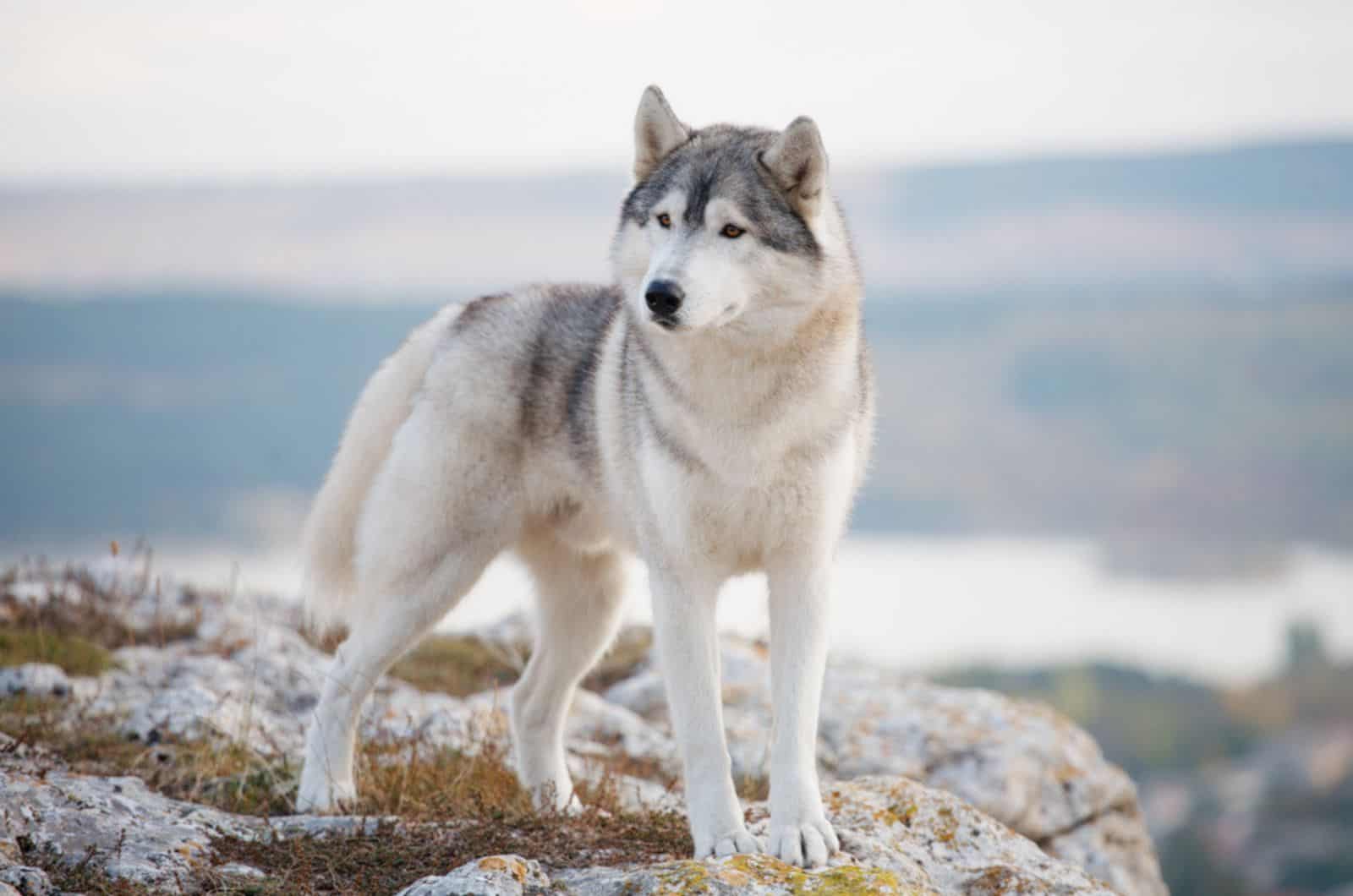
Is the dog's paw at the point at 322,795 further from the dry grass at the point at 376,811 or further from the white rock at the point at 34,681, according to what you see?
the white rock at the point at 34,681

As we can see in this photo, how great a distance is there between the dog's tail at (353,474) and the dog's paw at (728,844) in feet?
8.85

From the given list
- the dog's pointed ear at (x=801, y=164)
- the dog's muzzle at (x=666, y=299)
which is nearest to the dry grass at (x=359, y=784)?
the dog's muzzle at (x=666, y=299)

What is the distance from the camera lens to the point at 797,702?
4.82 meters

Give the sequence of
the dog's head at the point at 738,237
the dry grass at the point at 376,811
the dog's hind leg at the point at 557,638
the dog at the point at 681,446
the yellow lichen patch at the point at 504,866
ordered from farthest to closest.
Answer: the dog's hind leg at the point at 557,638 → the dog at the point at 681,446 → the dog's head at the point at 738,237 → the dry grass at the point at 376,811 → the yellow lichen patch at the point at 504,866

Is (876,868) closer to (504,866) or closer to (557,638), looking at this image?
(504,866)

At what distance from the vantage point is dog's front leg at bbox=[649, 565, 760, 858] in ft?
15.4

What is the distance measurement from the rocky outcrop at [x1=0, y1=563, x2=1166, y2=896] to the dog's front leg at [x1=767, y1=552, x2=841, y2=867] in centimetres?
20

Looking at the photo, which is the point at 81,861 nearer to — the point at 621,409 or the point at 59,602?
the point at 621,409

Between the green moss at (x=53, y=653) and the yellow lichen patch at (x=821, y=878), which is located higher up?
the yellow lichen patch at (x=821, y=878)

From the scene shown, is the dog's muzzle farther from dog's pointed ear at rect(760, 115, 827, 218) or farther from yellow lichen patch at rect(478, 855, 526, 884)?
yellow lichen patch at rect(478, 855, 526, 884)

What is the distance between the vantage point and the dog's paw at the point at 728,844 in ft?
15.0

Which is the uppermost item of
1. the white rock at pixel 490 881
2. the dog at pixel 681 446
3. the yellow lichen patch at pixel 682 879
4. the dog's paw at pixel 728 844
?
the dog at pixel 681 446

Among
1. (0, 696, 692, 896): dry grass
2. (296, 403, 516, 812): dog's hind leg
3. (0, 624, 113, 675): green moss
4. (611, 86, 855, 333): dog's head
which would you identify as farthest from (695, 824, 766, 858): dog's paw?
(0, 624, 113, 675): green moss

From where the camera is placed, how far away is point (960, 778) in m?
7.64
